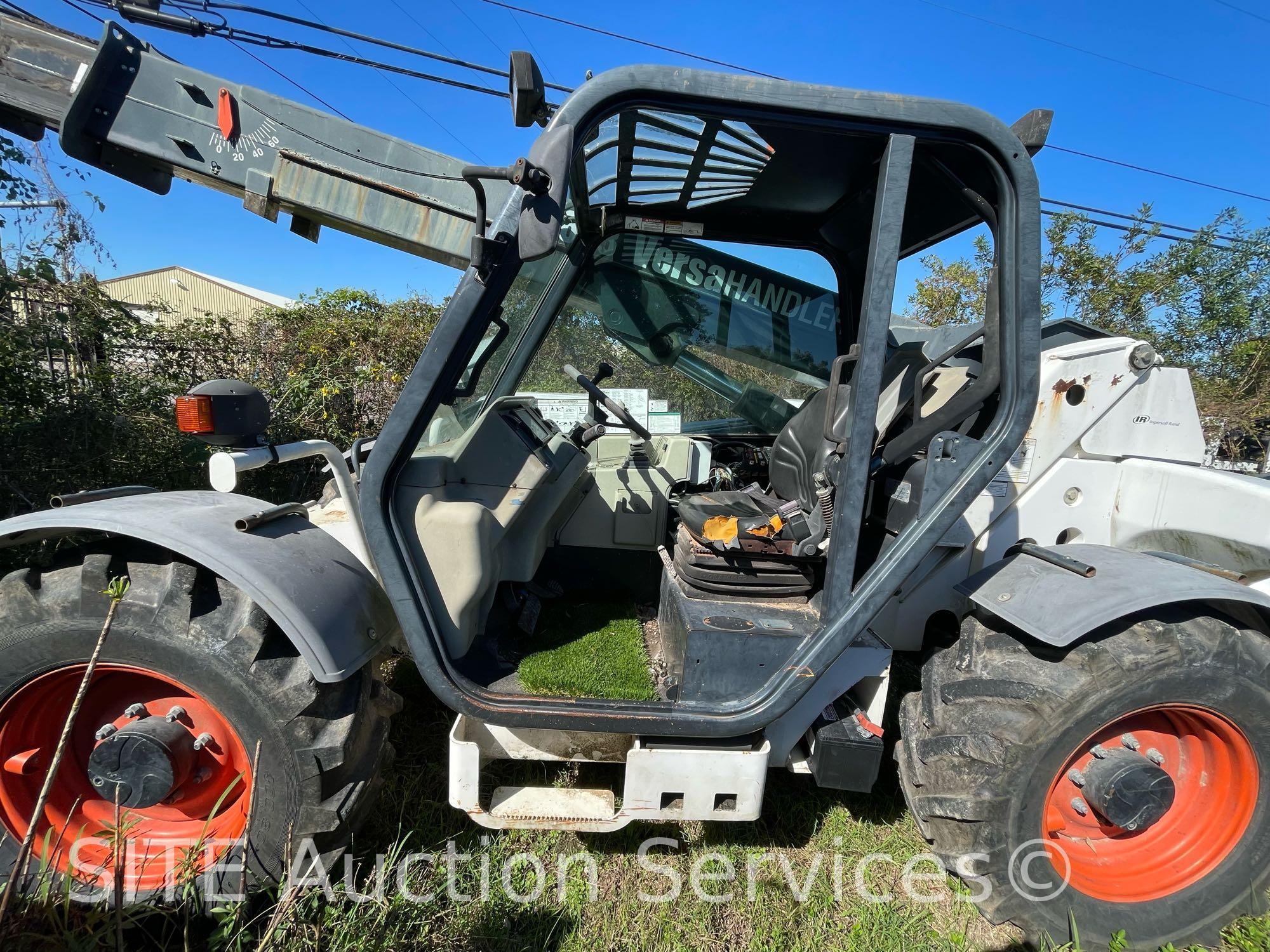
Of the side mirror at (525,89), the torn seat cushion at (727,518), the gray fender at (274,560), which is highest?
the side mirror at (525,89)

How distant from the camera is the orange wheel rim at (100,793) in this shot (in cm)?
172

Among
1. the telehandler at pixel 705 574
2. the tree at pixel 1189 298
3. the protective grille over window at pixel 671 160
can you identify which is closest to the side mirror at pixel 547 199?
the telehandler at pixel 705 574

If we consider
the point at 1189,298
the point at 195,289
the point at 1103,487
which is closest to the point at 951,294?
the point at 1189,298

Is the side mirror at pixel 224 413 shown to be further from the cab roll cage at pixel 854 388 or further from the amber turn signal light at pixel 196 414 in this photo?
the cab roll cage at pixel 854 388

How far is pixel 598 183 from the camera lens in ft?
8.20

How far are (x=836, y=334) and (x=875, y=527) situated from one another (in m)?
1.42

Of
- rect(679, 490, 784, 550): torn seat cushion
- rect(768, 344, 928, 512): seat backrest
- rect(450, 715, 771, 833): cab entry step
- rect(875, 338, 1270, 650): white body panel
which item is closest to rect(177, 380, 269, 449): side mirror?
rect(450, 715, 771, 833): cab entry step

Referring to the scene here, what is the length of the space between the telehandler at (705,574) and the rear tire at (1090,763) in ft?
0.03

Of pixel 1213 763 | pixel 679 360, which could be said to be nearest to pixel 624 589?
pixel 679 360

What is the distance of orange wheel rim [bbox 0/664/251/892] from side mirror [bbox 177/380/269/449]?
696 mm

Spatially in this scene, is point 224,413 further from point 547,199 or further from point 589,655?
point 589,655

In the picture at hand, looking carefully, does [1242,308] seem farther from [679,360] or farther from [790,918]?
[790,918]

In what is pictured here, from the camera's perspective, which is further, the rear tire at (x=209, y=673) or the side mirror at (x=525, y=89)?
the rear tire at (x=209, y=673)

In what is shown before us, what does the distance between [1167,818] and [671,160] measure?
115 inches
